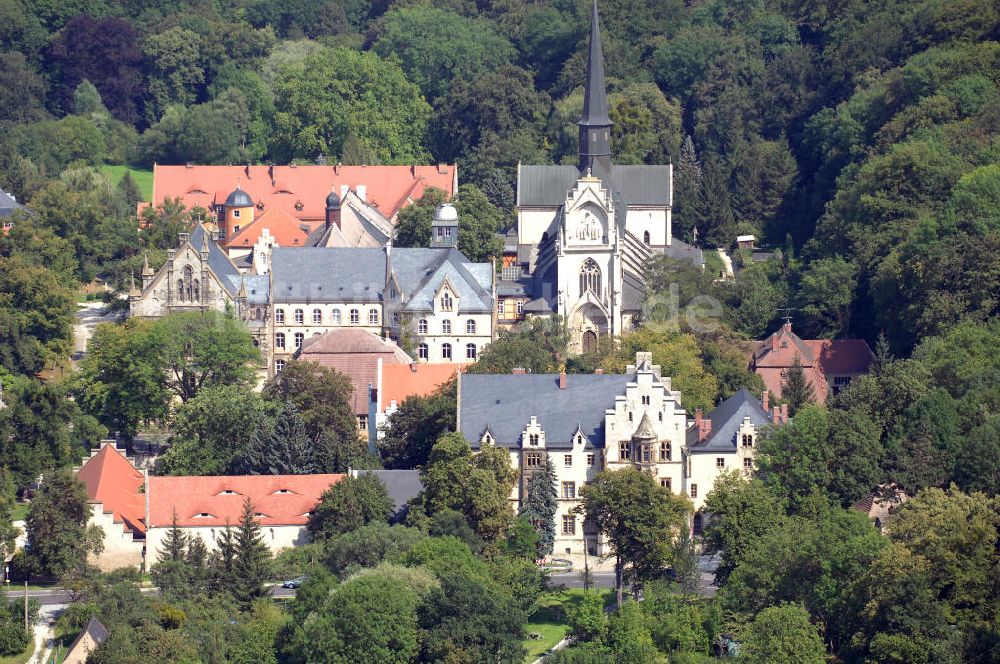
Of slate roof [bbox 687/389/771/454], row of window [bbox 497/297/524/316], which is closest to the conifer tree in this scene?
slate roof [bbox 687/389/771/454]

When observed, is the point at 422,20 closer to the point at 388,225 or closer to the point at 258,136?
the point at 258,136

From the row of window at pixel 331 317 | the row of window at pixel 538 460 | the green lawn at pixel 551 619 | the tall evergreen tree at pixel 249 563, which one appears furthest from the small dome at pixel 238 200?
the green lawn at pixel 551 619

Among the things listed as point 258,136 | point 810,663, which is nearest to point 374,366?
point 810,663

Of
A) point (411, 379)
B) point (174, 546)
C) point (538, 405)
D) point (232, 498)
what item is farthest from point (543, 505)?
point (411, 379)

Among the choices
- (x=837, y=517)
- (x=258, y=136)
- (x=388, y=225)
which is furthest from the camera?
(x=258, y=136)

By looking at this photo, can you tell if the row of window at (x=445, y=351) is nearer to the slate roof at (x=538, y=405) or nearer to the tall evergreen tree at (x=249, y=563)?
the slate roof at (x=538, y=405)
